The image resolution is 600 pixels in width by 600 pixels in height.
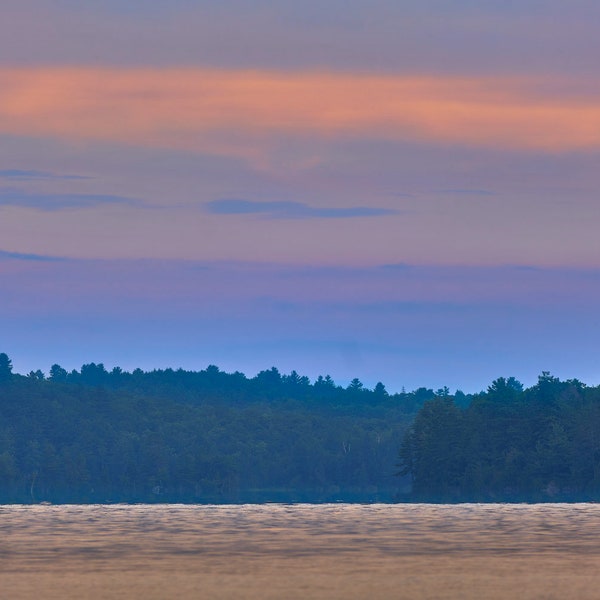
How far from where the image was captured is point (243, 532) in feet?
269

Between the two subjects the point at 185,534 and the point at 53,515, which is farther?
the point at 53,515

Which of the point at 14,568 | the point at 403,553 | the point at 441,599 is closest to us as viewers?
the point at 441,599

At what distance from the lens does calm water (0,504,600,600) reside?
51438 mm

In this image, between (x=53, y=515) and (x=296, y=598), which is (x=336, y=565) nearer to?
(x=296, y=598)

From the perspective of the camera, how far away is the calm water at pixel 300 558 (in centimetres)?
5144

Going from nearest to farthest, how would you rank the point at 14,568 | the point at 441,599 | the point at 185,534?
the point at 441,599
the point at 14,568
the point at 185,534

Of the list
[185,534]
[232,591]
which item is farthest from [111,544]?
[232,591]

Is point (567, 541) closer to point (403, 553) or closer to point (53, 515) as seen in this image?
point (403, 553)

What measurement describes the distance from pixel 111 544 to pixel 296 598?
80.2ft

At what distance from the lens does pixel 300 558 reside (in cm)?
6362

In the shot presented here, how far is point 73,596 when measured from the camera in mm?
49531

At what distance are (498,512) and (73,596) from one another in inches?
2659

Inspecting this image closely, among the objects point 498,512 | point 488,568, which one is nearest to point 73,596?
point 488,568

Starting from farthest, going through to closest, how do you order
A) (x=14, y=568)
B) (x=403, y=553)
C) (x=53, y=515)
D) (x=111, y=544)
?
(x=53, y=515) < (x=111, y=544) < (x=403, y=553) < (x=14, y=568)
